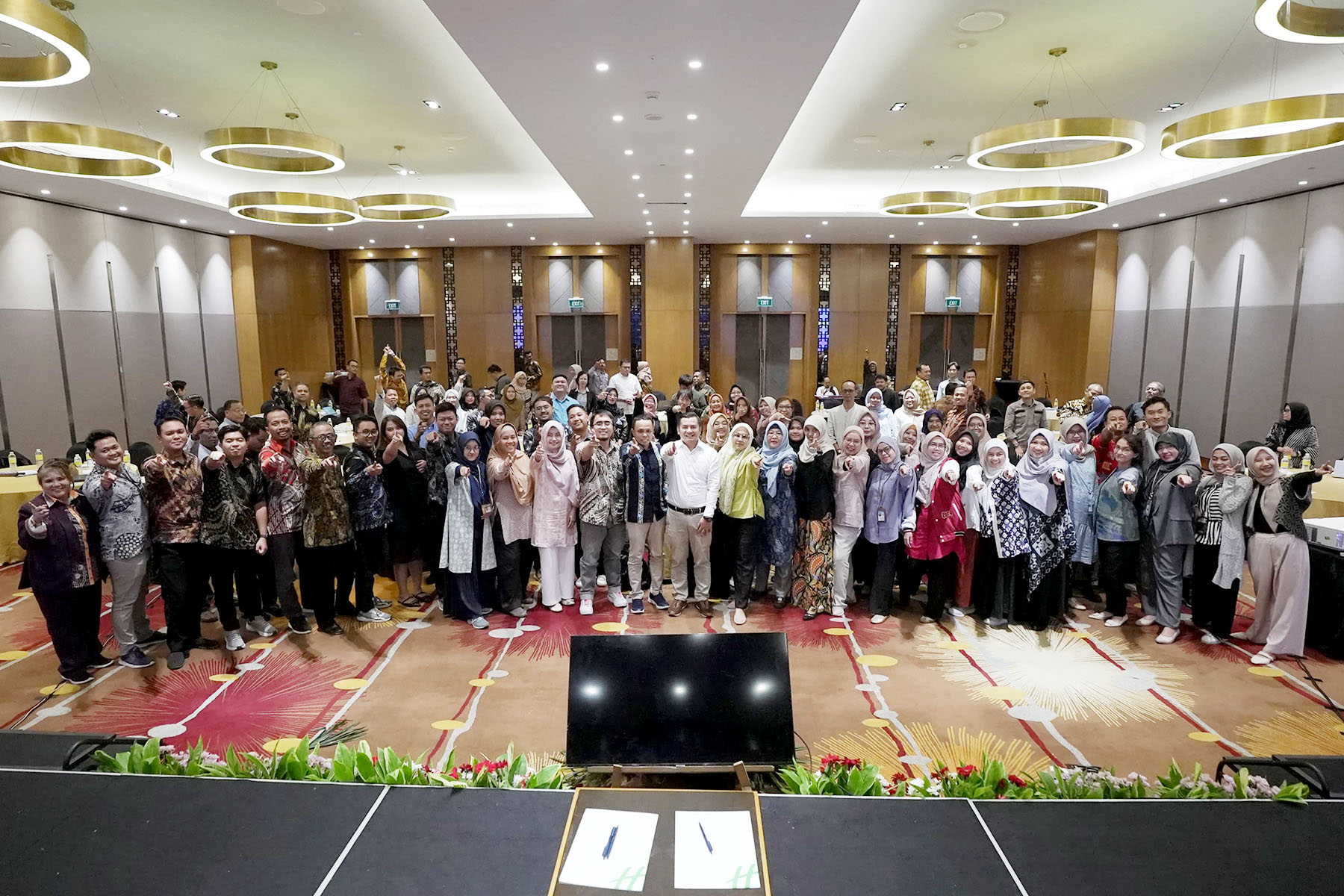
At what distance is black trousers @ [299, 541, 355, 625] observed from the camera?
5.59m

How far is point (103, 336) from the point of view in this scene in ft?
39.4

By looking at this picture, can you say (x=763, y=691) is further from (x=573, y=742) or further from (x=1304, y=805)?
(x=1304, y=805)

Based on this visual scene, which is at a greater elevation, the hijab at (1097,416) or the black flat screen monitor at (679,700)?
the hijab at (1097,416)

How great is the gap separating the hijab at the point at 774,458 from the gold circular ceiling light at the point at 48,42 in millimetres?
5293

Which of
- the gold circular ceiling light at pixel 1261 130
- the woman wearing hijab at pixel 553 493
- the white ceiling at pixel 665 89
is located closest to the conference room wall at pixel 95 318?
the white ceiling at pixel 665 89

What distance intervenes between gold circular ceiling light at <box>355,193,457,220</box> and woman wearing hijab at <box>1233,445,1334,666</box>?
33.3 ft

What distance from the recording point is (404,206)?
34.9 feet

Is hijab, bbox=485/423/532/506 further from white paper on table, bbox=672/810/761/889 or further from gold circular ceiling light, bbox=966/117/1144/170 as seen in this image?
gold circular ceiling light, bbox=966/117/1144/170

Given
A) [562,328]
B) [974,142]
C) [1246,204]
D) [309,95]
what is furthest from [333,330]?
[1246,204]

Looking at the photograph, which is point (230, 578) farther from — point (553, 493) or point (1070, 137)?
point (1070, 137)

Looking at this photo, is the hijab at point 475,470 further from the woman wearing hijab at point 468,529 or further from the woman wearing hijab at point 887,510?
the woman wearing hijab at point 887,510

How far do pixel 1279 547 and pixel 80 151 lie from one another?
420 inches

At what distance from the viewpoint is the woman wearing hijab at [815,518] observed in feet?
19.6

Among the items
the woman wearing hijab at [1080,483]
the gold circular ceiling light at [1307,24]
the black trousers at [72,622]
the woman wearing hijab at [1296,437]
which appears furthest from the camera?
the woman wearing hijab at [1296,437]
